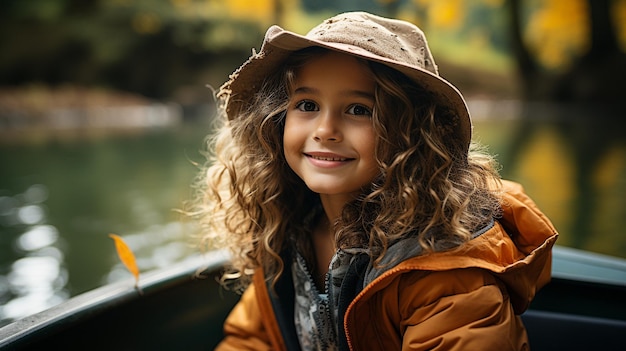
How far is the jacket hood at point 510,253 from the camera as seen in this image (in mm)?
668

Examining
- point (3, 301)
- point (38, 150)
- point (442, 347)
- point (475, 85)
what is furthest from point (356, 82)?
point (475, 85)

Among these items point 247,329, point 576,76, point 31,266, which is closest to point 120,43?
point 576,76

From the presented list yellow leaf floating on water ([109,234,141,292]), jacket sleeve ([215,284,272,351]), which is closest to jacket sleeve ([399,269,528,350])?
jacket sleeve ([215,284,272,351])

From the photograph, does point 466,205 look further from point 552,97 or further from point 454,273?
point 552,97

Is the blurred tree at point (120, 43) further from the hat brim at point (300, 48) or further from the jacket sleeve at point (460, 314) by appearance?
the jacket sleeve at point (460, 314)

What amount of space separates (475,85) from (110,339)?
1086 centimetres

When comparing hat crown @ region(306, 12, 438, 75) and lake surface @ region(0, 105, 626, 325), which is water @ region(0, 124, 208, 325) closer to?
lake surface @ region(0, 105, 626, 325)

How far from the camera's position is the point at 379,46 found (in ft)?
2.31

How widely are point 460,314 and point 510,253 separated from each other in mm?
106

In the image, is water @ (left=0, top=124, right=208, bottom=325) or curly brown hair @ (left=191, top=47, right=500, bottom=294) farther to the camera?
water @ (left=0, top=124, right=208, bottom=325)

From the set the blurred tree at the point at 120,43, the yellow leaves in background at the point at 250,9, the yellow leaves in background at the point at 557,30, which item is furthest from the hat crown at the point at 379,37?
the yellow leaves in background at the point at 250,9

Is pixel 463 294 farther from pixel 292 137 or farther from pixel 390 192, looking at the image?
pixel 292 137

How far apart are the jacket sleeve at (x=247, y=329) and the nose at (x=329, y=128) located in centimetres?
34

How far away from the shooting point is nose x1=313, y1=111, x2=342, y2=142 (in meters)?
0.74
